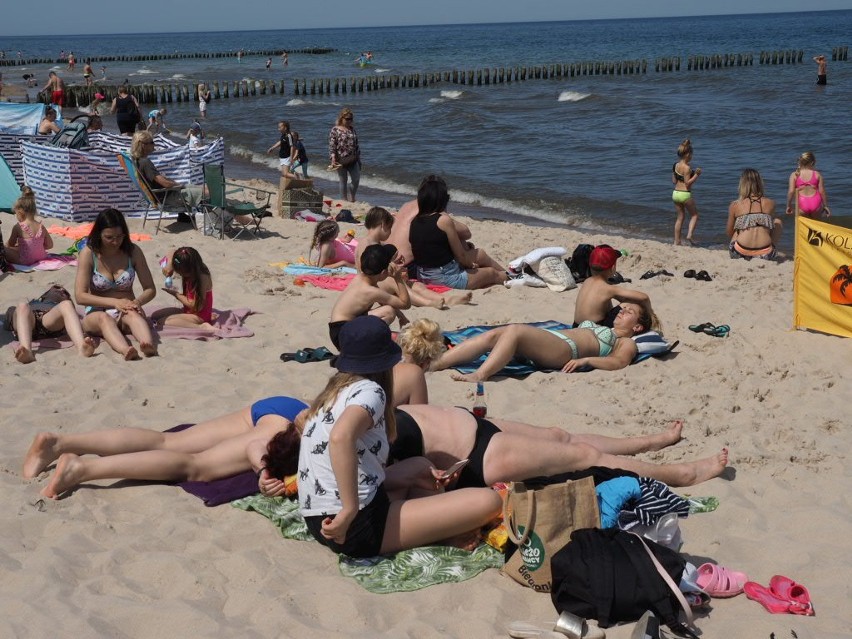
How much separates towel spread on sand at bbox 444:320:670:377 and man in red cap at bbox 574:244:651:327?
234 mm

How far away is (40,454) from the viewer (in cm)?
439

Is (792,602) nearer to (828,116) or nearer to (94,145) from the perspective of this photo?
(94,145)

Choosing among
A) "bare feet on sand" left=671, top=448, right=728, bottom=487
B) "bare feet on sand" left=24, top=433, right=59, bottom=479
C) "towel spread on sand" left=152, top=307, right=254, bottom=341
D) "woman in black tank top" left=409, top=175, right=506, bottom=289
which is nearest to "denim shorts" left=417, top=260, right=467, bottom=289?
"woman in black tank top" left=409, top=175, right=506, bottom=289

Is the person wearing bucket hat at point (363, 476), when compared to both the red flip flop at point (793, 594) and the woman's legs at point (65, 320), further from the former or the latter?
the woman's legs at point (65, 320)

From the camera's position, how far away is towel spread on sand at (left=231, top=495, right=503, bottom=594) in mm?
3674

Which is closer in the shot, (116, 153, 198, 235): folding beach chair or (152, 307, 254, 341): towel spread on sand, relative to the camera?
(152, 307, 254, 341): towel spread on sand

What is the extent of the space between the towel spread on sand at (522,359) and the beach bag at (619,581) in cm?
279

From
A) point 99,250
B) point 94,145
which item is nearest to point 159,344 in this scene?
point 99,250

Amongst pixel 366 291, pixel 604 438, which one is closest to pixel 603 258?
pixel 366 291

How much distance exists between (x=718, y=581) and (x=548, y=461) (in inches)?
37.1

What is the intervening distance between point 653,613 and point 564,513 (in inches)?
20.4

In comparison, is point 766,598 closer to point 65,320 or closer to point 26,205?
point 65,320

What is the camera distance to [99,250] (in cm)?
679

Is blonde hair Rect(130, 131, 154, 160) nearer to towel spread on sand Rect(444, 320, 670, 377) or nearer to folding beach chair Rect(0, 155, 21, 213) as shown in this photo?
folding beach chair Rect(0, 155, 21, 213)
